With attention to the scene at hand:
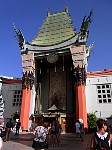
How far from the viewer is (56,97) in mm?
24500

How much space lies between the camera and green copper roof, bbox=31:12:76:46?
25.7 meters

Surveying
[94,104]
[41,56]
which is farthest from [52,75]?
[94,104]

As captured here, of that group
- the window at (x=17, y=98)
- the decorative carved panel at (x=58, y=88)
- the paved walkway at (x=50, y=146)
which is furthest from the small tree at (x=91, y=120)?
the window at (x=17, y=98)

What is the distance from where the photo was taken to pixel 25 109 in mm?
22688

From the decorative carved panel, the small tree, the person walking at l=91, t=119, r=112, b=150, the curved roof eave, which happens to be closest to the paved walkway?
the person walking at l=91, t=119, r=112, b=150

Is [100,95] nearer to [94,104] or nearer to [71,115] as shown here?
[94,104]

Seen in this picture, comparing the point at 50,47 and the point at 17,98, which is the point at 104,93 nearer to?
the point at 50,47

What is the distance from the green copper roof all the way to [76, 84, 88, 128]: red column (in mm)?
6096

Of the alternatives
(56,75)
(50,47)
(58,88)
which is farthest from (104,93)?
(50,47)

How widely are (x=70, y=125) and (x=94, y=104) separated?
334 cm

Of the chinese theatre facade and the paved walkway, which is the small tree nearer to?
the chinese theatre facade

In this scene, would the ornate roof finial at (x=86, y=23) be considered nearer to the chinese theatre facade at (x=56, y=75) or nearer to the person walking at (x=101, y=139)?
the chinese theatre facade at (x=56, y=75)

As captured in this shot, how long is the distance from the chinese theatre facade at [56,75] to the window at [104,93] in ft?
7.21

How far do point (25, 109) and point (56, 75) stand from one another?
5744 millimetres
